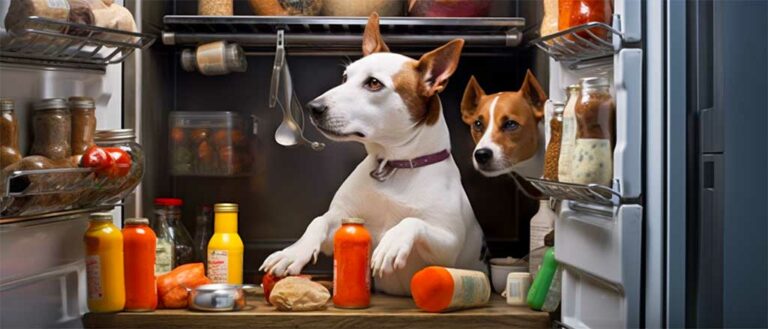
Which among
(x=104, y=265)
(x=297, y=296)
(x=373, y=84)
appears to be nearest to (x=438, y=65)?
(x=373, y=84)

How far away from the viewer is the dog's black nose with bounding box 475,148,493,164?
2.10 meters

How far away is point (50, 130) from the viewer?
5.54 feet

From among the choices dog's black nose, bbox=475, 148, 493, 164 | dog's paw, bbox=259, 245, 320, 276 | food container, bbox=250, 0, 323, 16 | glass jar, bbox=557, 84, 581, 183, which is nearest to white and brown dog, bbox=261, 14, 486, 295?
dog's paw, bbox=259, 245, 320, 276

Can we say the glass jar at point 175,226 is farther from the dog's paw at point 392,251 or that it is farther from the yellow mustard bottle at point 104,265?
the dog's paw at point 392,251

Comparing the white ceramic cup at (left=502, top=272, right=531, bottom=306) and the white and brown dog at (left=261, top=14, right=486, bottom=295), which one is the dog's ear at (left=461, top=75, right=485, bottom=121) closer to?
the white and brown dog at (left=261, top=14, right=486, bottom=295)

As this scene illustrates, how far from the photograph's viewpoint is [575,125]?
1588mm

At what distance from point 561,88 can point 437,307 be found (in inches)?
21.9

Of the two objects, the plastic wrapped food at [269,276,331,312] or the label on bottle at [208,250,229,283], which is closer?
the plastic wrapped food at [269,276,331,312]

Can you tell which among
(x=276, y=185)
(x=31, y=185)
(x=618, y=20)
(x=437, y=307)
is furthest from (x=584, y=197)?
(x=276, y=185)

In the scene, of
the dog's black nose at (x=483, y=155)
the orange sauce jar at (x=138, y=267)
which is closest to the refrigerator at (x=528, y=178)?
the orange sauce jar at (x=138, y=267)

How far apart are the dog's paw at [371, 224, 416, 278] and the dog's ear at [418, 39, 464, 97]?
1.25 feet

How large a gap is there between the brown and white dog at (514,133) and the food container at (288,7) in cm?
55

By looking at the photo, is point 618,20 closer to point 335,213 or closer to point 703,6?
point 703,6

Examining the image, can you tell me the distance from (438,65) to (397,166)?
0.91 feet
